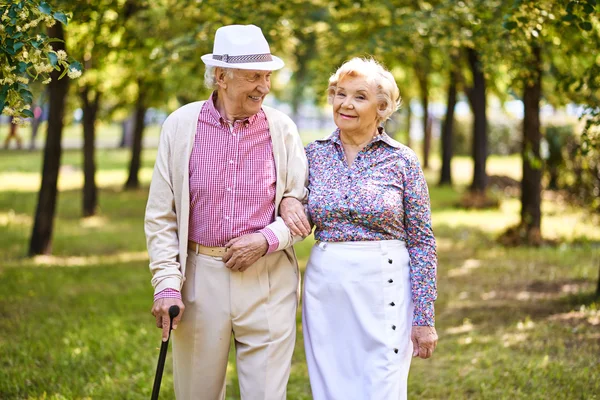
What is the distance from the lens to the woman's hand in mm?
3662

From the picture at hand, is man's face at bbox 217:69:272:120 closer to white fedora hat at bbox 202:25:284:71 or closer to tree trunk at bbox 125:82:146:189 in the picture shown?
white fedora hat at bbox 202:25:284:71

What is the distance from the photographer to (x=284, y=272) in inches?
150

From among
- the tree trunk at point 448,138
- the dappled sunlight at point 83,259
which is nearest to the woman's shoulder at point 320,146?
the dappled sunlight at point 83,259

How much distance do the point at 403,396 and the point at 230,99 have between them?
1564mm

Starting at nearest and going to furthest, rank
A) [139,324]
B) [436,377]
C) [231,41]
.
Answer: [231,41] < [436,377] < [139,324]

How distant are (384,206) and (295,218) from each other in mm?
405

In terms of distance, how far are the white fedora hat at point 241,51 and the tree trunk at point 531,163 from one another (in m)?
7.61

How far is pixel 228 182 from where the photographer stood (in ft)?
12.0

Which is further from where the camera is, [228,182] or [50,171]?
[50,171]

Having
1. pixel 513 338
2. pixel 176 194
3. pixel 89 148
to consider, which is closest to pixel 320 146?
pixel 176 194

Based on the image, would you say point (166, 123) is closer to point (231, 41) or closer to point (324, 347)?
point (231, 41)

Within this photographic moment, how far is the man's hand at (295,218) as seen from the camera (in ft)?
12.0

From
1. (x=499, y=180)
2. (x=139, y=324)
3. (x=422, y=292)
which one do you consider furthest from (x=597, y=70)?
(x=499, y=180)

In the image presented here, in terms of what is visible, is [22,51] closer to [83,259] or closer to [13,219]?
[83,259]
